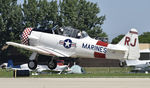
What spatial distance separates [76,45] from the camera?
23.4m

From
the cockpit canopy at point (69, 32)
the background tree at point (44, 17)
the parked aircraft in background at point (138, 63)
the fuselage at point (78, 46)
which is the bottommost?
the parked aircraft in background at point (138, 63)

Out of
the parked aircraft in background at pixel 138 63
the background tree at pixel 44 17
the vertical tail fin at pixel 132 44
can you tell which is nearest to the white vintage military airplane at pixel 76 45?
the vertical tail fin at pixel 132 44

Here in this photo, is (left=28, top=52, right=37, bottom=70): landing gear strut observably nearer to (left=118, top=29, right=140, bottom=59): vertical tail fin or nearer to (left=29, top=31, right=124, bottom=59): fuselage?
(left=29, top=31, right=124, bottom=59): fuselage

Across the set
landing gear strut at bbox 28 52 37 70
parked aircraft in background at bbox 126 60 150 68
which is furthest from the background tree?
landing gear strut at bbox 28 52 37 70

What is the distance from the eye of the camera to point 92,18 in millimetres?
67000

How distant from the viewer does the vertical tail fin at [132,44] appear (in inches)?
912

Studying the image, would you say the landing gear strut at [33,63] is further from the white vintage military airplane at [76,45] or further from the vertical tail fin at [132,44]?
the vertical tail fin at [132,44]

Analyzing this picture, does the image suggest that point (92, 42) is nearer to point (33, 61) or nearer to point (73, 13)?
point (33, 61)

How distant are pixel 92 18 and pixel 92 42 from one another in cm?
4393

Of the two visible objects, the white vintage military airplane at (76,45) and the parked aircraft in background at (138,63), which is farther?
the parked aircraft in background at (138,63)

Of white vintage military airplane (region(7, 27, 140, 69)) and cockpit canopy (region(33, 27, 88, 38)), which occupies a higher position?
cockpit canopy (region(33, 27, 88, 38))

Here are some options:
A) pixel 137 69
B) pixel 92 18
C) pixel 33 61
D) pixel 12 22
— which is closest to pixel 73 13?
pixel 92 18

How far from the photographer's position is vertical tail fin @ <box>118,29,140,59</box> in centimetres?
2316

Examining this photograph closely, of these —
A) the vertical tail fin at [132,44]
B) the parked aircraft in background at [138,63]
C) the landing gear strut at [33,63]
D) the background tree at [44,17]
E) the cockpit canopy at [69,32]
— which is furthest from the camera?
the background tree at [44,17]
